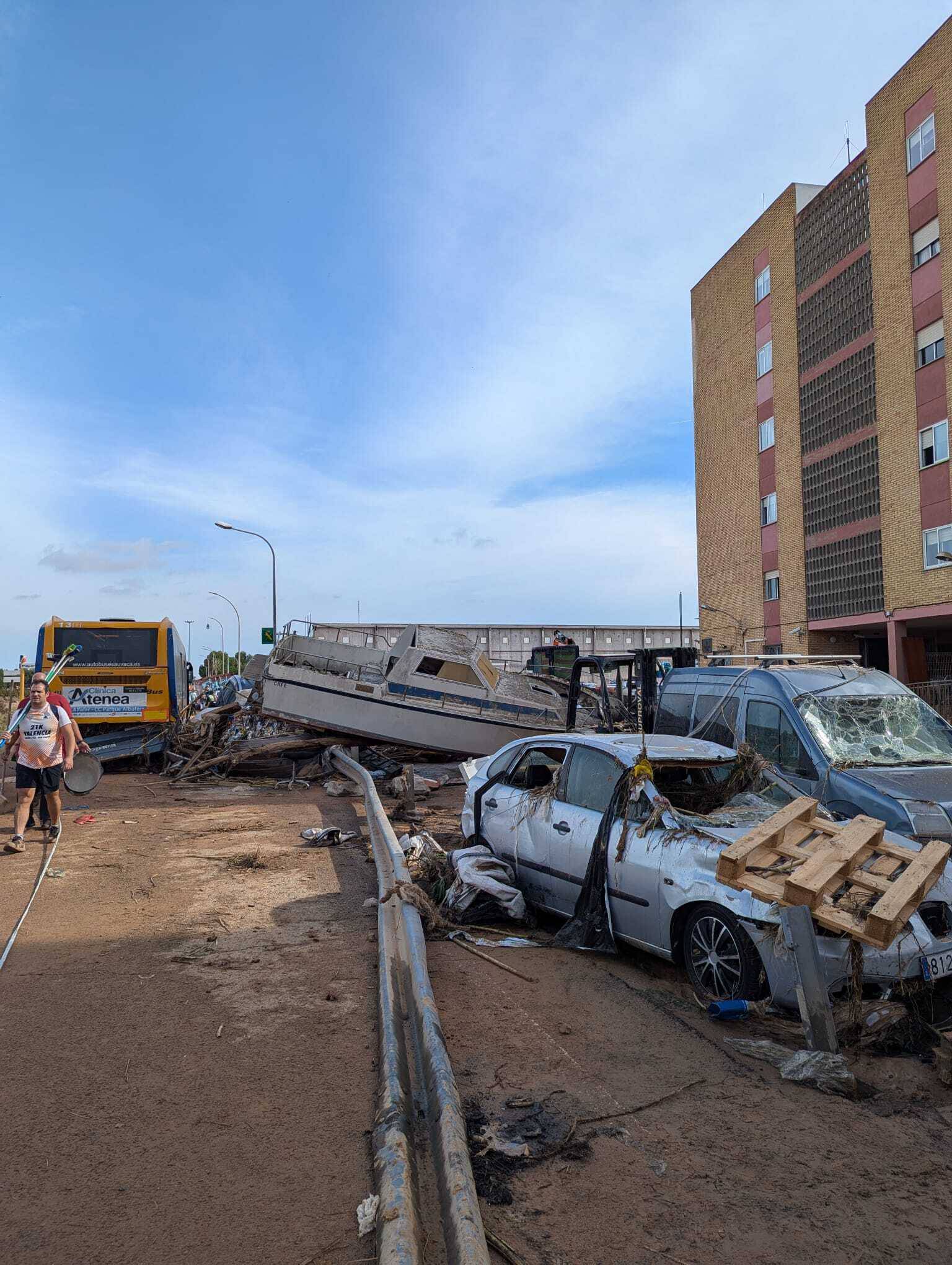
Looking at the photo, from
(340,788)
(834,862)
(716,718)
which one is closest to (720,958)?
(834,862)

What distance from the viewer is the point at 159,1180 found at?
10.1 feet

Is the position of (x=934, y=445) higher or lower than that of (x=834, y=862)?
higher

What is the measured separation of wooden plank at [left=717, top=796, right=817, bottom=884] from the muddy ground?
0.84 metres

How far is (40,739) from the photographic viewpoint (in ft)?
29.9

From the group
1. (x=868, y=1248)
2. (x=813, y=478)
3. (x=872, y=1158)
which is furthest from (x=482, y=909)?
(x=813, y=478)

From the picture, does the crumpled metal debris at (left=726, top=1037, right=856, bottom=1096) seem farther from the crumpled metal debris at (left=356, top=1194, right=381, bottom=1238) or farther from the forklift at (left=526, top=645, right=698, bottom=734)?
the forklift at (left=526, top=645, right=698, bottom=734)

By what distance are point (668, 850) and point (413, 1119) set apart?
2.51 metres

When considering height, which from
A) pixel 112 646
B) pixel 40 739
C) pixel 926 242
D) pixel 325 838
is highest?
pixel 926 242

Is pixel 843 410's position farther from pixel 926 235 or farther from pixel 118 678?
pixel 118 678

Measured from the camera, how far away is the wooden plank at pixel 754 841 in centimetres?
464

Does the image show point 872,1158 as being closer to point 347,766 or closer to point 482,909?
point 482,909

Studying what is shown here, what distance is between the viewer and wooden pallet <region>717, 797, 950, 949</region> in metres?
4.20

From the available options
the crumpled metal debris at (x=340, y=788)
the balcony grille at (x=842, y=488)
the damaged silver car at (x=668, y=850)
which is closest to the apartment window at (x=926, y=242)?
the balcony grille at (x=842, y=488)

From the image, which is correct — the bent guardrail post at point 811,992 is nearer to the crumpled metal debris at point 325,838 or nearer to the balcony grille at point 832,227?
the crumpled metal debris at point 325,838
